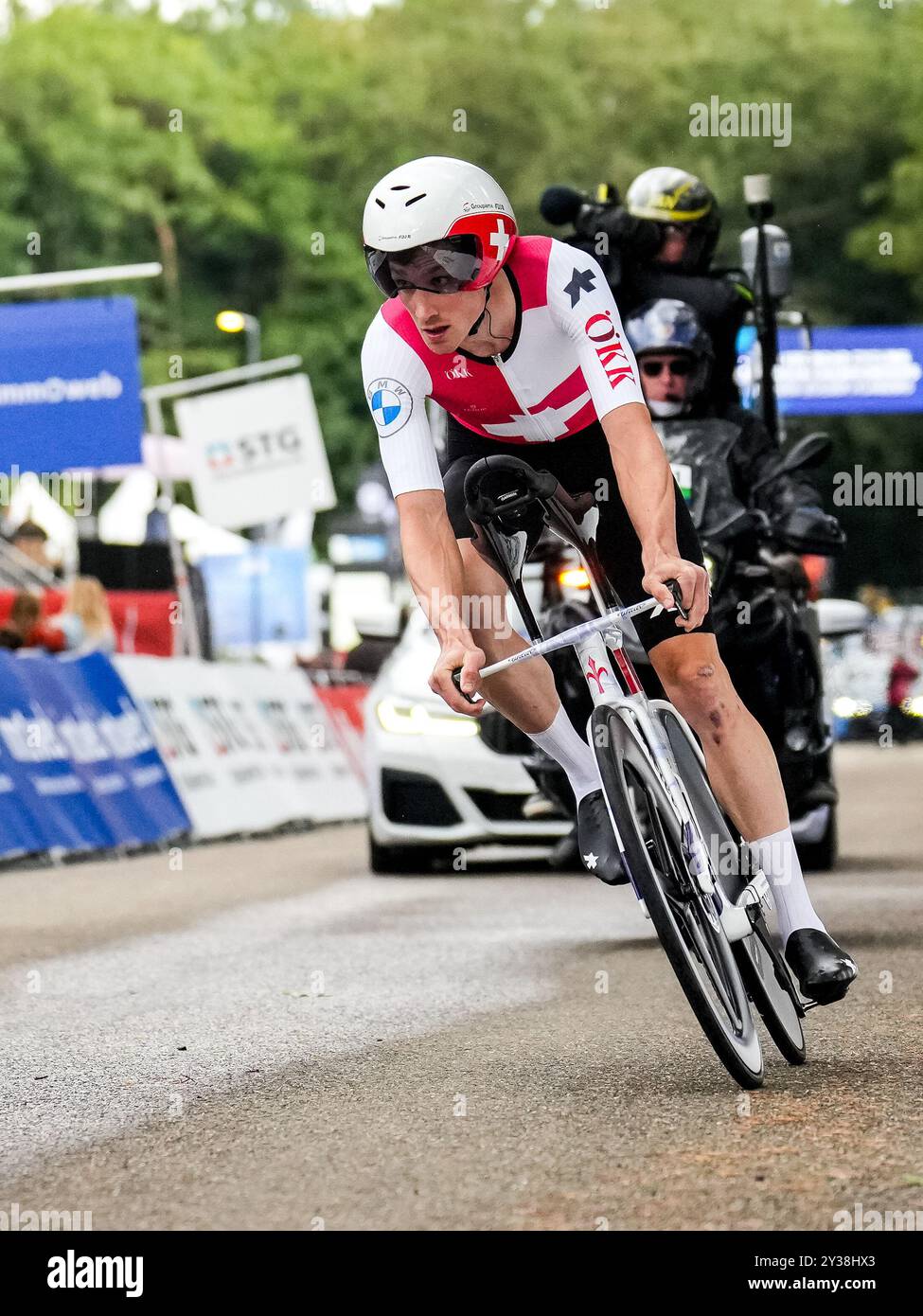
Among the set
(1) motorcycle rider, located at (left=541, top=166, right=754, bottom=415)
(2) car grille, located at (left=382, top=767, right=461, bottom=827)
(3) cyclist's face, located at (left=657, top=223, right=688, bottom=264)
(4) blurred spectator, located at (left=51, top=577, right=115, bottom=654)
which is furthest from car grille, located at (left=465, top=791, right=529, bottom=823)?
(4) blurred spectator, located at (left=51, top=577, right=115, bottom=654)

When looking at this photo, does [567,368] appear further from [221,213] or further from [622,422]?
[221,213]

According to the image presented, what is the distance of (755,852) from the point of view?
5957 mm

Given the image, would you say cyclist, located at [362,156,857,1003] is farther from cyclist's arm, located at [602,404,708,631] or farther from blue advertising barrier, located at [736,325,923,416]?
blue advertising barrier, located at [736,325,923,416]

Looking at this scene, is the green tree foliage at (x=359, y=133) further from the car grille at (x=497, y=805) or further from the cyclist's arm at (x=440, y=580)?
the cyclist's arm at (x=440, y=580)

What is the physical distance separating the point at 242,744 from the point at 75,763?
3107 mm

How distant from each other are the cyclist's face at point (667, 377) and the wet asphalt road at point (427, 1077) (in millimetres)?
2113

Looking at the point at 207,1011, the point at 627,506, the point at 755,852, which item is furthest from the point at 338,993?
the point at 627,506

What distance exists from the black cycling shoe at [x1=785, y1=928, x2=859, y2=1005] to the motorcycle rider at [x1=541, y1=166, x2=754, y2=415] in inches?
165

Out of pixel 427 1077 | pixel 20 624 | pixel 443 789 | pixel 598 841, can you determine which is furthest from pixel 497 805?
pixel 598 841

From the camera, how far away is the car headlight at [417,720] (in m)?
13.4

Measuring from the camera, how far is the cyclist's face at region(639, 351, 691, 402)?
9219mm

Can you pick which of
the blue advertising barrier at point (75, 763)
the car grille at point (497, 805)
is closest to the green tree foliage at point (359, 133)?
the blue advertising barrier at point (75, 763)

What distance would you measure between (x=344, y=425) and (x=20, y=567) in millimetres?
18743

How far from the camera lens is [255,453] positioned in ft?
77.4
